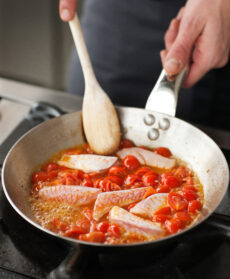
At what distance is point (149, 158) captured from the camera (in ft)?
4.01

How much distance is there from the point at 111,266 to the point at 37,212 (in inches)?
10.1

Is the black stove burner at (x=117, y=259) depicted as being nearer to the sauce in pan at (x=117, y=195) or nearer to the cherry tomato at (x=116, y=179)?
the sauce in pan at (x=117, y=195)

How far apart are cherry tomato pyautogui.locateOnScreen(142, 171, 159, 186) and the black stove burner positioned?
0.21 m

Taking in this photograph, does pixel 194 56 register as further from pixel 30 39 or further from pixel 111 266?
pixel 30 39

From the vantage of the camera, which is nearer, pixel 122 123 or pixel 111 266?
pixel 111 266

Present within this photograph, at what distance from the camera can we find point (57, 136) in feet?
4.25

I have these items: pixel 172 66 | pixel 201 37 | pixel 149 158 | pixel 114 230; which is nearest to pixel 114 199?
pixel 114 230

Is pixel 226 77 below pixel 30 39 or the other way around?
the other way around

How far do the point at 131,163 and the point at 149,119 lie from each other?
0.56 ft

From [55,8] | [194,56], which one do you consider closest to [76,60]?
[194,56]

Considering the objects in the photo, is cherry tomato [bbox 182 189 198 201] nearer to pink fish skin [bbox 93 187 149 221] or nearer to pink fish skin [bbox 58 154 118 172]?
pink fish skin [bbox 93 187 149 221]

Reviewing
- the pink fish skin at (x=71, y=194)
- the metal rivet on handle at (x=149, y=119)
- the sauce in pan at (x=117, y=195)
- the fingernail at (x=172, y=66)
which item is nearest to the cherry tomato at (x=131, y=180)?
the sauce in pan at (x=117, y=195)

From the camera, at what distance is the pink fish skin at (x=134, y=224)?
3.06 ft

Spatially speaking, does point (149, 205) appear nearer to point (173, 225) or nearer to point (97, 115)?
point (173, 225)
